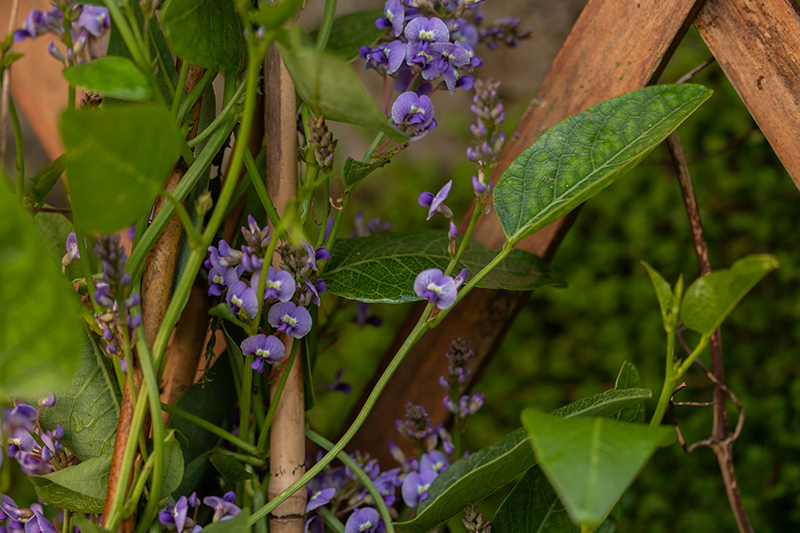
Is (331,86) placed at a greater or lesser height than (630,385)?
greater

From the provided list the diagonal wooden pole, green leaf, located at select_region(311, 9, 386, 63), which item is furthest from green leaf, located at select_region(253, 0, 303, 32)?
the diagonal wooden pole

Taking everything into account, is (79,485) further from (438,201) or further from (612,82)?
(612,82)

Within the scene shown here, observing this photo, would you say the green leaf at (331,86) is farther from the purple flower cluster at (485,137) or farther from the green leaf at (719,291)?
the green leaf at (719,291)

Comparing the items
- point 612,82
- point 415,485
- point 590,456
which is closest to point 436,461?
point 415,485

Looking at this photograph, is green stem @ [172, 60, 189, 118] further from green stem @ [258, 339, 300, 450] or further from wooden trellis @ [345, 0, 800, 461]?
wooden trellis @ [345, 0, 800, 461]

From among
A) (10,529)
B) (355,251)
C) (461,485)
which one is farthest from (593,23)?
(10,529)
